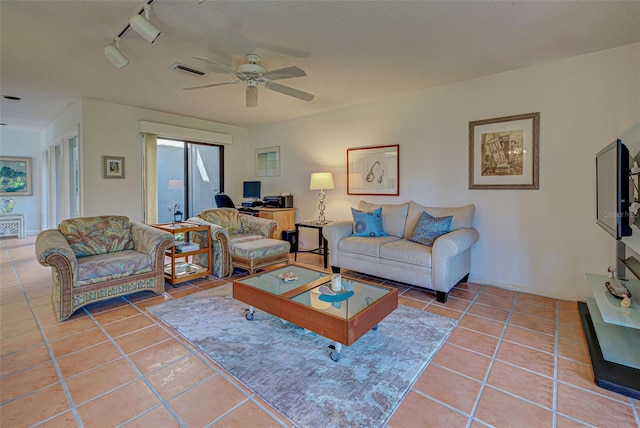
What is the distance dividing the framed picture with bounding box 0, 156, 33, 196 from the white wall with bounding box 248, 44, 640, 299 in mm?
8015

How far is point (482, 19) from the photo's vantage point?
2262 millimetres

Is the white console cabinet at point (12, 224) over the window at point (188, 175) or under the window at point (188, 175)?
under

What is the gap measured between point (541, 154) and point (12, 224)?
9850 millimetres

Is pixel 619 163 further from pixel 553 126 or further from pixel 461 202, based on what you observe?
pixel 461 202

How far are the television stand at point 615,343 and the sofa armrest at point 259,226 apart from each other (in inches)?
139

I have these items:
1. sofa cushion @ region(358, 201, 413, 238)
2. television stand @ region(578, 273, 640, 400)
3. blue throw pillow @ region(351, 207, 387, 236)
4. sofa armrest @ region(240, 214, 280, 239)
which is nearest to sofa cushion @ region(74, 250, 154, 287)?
sofa armrest @ region(240, 214, 280, 239)

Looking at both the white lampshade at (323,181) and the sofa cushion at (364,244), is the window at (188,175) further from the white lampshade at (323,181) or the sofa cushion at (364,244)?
the sofa cushion at (364,244)

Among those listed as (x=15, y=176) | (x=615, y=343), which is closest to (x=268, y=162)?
(x=615, y=343)

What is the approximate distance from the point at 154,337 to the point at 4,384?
802 mm

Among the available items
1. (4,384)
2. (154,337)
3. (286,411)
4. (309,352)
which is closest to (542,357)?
(309,352)

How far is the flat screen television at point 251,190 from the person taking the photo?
19.6 feet

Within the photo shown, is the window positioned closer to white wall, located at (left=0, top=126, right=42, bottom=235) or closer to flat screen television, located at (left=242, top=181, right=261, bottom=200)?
flat screen television, located at (left=242, top=181, right=261, bottom=200)

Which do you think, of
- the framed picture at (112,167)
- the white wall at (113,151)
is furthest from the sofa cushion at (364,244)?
the framed picture at (112,167)

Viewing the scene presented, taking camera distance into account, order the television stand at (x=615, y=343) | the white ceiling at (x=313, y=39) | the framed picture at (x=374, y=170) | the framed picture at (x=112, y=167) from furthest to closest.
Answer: the framed picture at (x=112, y=167)
the framed picture at (x=374, y=170)
the white ceiling at (x=313, y=39)
the television stand at (x=615, y=343)
